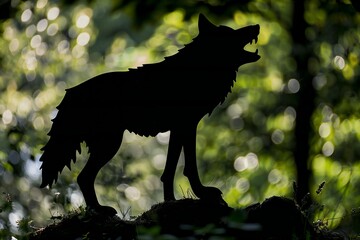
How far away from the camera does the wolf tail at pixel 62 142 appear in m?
4.65

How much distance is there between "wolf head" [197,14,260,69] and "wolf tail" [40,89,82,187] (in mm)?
1170

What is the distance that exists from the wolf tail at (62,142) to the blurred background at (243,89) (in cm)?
404

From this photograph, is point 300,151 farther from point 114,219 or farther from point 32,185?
point 114,219

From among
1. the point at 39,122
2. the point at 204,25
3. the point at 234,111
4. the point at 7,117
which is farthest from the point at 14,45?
the point at 204,25

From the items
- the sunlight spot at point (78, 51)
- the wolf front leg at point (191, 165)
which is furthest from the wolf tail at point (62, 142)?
the sunlight spot at point (78, 51)

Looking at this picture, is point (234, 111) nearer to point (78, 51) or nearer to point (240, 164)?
point (240, 164)

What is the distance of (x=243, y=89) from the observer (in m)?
11.8

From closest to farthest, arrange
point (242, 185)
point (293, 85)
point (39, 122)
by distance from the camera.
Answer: point (293, 85) → point (242, 185) → point (39, 122)

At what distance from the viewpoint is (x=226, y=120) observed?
1198cm

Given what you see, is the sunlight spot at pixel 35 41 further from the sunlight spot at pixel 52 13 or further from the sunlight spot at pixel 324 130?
the sunlight spot at pixel 324 130

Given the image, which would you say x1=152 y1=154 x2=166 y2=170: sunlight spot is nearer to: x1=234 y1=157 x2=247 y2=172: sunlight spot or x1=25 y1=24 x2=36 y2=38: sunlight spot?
x1=234 y1=157 x2=247 y2=172: sunlight spot

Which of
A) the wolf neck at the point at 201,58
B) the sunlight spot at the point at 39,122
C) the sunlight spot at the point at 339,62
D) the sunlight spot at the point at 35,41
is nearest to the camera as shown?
the wolf neck at the point at 201,58

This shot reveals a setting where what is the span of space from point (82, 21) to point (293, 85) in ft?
13.7

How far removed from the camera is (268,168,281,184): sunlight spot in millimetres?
11288
